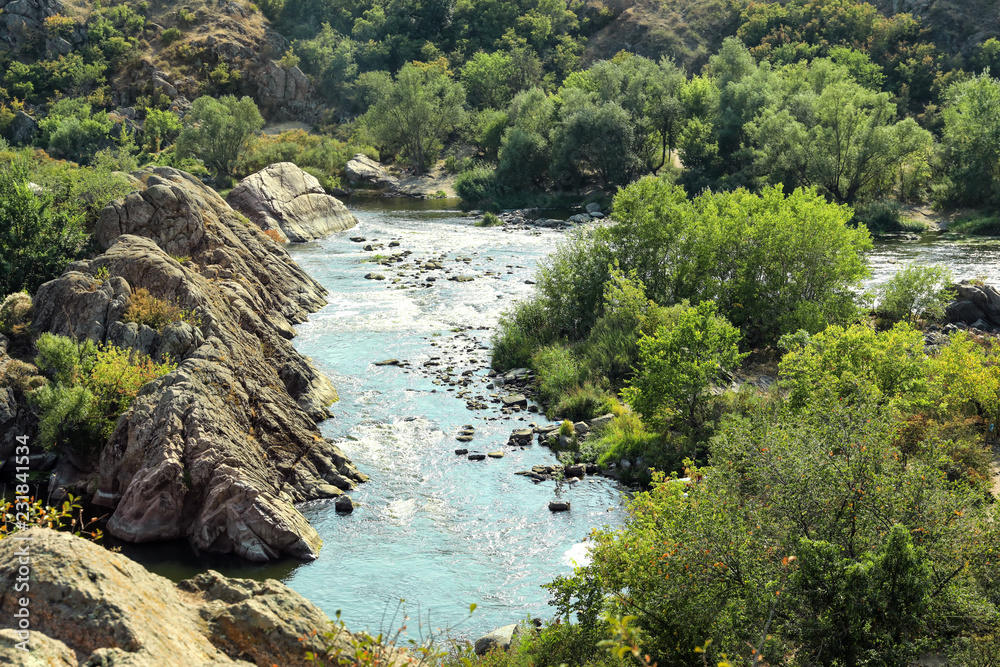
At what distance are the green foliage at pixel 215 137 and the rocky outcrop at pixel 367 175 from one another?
39.9 ft

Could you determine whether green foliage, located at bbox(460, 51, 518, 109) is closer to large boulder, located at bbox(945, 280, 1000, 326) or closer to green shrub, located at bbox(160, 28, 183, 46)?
green shrub, located at bbox(160, 28, 183, 46)

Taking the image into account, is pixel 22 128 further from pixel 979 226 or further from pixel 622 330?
pixel 979 226

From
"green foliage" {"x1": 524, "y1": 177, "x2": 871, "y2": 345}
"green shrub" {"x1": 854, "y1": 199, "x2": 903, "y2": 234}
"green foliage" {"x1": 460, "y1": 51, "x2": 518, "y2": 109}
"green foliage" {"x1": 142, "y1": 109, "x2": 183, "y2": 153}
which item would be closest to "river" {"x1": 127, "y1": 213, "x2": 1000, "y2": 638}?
"green foliage" {"x1": 524, "y1": 177, "x2": 871, "y2": 345}

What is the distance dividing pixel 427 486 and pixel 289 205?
140 ft

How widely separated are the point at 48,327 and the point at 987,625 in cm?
2951

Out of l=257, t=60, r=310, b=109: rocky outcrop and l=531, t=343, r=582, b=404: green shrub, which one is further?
Result: l=257, t=60, r=310, b=109: rocky outcrop

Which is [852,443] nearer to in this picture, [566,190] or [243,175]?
[566,190]

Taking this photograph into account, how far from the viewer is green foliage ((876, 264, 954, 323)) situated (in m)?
37.0

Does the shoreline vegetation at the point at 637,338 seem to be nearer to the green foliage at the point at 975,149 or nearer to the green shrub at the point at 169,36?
the green foliage at the point at 975,149

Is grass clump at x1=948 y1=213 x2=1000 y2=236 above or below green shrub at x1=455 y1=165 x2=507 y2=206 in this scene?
below

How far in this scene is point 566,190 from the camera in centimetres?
8162

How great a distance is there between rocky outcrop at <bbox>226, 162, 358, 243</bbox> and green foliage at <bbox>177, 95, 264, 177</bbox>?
58.0 feet

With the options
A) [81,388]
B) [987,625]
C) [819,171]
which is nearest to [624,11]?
[819,171]

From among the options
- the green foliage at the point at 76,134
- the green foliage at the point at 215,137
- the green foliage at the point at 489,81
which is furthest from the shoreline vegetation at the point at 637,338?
the green foliage at the point at 489,81
